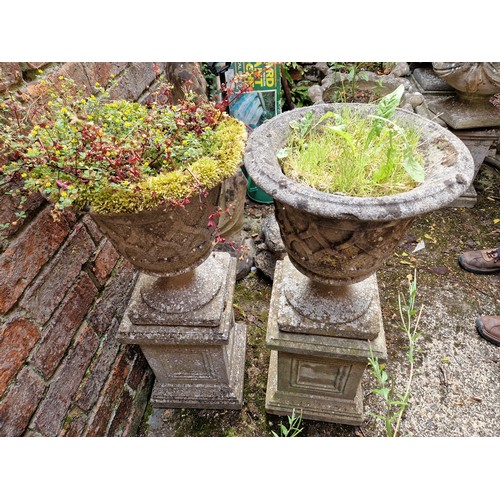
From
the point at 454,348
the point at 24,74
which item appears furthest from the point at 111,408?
the point at 454,348

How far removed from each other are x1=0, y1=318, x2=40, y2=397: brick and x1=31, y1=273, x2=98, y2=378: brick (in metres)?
0.05

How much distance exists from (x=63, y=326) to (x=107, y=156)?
2.77ft

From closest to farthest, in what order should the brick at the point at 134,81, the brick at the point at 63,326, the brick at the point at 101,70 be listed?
the brick at the point at 63,326 < the brick at the point at 101,70 < the brick at the point at 134,81

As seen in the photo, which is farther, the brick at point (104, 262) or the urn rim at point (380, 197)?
the brick at point (104, 262)

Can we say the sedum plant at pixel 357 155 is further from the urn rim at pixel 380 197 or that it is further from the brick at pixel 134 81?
the brick at pixel 134 81

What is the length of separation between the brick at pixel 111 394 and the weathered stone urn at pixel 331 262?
853 millimetres

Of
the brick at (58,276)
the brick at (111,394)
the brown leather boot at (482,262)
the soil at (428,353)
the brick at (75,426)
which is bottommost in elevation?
the soil at (428,353)

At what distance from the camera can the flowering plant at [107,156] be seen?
1.06m

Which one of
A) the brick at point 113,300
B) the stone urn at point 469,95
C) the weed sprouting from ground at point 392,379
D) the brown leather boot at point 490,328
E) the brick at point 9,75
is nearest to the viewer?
the weed sprouting from ground at point 392,379

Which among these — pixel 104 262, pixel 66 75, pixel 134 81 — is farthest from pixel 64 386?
pixel 134 81

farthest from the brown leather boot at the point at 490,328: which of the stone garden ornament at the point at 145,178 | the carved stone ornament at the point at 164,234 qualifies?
the carved stone ornament at the point at 164,234

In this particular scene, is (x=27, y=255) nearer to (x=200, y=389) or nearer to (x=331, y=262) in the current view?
(x=331, y=262)

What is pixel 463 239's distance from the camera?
3107 mm

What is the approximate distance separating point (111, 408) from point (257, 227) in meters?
1.94
